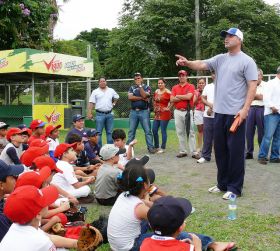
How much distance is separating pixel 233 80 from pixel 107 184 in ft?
7.15

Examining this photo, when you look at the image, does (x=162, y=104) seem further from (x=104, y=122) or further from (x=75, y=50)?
(x=75, y=50)

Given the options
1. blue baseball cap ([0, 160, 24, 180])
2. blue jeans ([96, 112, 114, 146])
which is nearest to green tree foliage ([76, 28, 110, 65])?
blue jeans ([96, 112, 114, 146])

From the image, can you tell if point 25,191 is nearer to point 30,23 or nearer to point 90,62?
point 90,62

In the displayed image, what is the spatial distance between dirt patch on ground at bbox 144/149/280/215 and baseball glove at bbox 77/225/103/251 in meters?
1.92

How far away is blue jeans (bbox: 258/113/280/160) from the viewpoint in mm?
8195

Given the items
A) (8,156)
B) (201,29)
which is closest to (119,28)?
(201,29)

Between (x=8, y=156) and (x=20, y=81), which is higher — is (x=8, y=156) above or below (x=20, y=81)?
below

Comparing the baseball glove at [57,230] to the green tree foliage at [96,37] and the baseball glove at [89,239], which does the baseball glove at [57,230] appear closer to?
the baseball glove at [89,239]

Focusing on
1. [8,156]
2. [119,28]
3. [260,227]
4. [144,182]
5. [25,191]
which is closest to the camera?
[25,191]

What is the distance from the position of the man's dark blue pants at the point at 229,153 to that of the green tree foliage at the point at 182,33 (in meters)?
22.7

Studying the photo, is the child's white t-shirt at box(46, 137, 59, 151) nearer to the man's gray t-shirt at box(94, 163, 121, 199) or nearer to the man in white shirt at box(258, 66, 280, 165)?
the man's gray t-shirt at box(94, 163, 121, 199)

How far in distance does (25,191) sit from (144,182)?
4.04 ft

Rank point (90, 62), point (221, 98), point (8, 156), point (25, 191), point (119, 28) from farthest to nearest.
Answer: point (119, 28) < point (90, 62) < point (8, 156) < point (221, 98) < point (25, 191)

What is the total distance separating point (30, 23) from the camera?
18.6 metres
